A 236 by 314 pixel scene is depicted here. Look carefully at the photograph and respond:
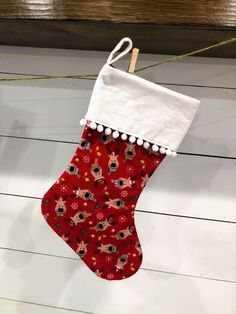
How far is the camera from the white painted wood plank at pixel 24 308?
1303mm

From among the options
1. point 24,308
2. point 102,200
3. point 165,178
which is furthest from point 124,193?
point 24,308

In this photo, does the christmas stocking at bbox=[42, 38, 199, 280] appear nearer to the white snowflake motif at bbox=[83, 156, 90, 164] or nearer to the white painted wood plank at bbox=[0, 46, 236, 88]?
the white snowflake motif at bbox=[83, 156, 90, 164]

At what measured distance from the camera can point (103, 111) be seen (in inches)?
31.0

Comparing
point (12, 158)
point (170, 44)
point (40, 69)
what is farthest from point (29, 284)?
point (170, 44)

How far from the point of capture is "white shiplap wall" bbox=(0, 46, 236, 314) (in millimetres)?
1020

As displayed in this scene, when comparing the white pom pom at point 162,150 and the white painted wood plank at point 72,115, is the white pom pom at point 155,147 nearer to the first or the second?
the white pom pom at point 162,150

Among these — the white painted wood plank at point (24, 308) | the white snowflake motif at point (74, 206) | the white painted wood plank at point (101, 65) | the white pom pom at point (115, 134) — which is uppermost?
the white painted wood plank at point (101, 65)

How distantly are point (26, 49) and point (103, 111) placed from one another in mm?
423

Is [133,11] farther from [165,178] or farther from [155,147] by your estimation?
[165,178]

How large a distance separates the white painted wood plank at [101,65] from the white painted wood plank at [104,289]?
0.66 meters

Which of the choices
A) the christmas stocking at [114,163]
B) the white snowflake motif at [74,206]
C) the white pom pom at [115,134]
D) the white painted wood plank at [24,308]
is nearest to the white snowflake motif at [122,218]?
the christmas stocking at [114,163]

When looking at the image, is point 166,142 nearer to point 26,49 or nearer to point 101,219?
point 101,219

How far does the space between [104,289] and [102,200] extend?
0.53 m

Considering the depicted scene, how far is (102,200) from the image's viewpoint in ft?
2.83
